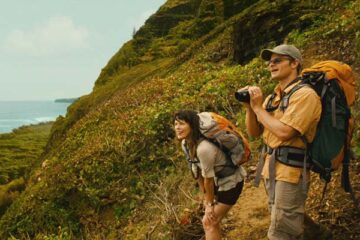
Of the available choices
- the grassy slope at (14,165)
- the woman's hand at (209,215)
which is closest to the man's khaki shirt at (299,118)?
the woman's hand at (209,215)

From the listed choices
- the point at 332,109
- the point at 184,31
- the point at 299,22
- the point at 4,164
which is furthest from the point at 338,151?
the point at 4,164

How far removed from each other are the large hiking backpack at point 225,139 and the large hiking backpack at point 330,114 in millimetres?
1096

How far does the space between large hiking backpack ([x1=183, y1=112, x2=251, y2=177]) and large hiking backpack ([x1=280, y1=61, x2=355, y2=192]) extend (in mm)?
1096

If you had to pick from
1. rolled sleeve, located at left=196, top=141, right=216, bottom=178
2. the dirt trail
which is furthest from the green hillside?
rolled sleeve, located at left=196, top=141, right=216, bottom=178

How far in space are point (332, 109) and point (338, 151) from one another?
0.36 metres

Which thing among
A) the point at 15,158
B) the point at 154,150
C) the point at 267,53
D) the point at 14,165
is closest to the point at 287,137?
the point at 267,53

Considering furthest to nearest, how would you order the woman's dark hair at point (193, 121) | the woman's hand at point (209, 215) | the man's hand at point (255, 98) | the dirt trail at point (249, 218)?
the dirt trail at point (249, 218)
the woman's hand at point (209, 215)
the woman's dark hair at point (193, 121)
the man's hand at point (255, 98)

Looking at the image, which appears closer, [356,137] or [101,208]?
[356,137]

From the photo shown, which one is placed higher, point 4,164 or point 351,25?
point 351,25

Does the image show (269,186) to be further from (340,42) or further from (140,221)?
(340,42)

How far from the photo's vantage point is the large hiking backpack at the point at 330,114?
140 inches

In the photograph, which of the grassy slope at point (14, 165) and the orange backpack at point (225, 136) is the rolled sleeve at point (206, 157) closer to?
the orange backpack at point (225, 136)

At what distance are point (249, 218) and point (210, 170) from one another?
235 centimetres

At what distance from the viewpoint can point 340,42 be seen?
12.0 meters
